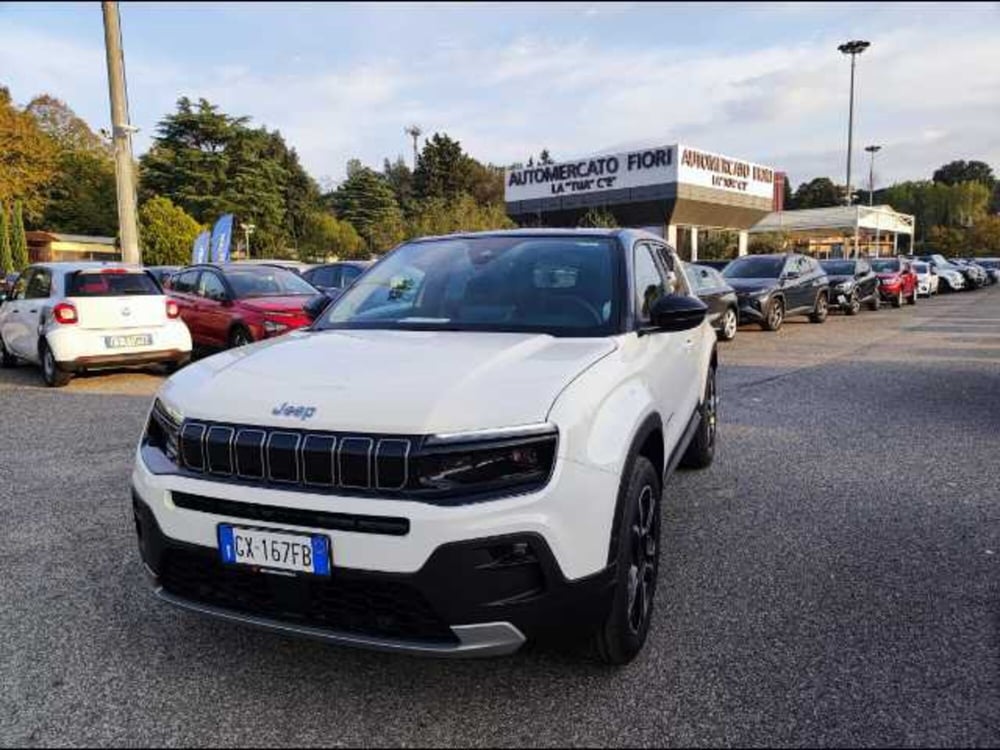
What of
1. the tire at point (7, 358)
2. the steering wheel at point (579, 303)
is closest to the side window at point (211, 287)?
the tire at point (7, 358)

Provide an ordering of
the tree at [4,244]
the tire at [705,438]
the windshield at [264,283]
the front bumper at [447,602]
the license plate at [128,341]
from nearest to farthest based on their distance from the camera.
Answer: the front bumper at [447,602], the tire at [705,438], the license plate at [128,341], the windshield at [264,283], the tree at [4,244]

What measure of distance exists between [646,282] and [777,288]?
13509mm

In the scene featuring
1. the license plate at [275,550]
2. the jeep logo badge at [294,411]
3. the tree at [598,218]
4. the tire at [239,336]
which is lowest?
the license plate at [275,550]

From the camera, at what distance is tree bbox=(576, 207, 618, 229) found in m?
31.8

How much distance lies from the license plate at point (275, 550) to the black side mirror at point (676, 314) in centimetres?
181

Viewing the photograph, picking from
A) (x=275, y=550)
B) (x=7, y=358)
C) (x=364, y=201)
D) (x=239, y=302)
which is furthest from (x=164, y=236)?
(x=275, y=550)

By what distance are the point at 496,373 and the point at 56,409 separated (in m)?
7.22

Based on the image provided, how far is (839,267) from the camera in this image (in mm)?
21859

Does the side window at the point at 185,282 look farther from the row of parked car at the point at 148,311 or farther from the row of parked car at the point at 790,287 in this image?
the row of parked car at the point at 790,287

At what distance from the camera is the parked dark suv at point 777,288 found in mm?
15953

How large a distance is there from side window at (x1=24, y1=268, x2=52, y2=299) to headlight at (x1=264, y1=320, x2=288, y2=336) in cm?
267

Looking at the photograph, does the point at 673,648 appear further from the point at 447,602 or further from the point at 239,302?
the point at 239,302

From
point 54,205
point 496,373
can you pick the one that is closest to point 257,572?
point 496,373

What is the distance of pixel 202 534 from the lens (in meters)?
2.59
